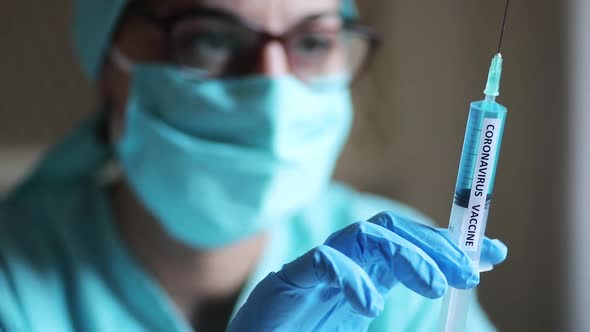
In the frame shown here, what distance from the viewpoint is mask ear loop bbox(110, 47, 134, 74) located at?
0.82m

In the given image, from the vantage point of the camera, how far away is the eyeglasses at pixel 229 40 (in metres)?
0.78

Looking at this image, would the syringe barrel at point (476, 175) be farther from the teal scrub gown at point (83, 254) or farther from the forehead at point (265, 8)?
the forehead at point (265, 8)

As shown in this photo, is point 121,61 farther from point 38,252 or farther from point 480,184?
point 480,184

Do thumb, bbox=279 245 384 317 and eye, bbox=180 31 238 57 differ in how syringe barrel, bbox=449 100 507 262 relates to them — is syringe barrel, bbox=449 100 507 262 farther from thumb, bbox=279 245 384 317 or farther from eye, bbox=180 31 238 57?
eye, bbox=180 31 238 57

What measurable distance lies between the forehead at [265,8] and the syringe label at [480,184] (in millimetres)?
438

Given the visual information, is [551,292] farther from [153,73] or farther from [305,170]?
[153,73]

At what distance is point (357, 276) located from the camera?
414 millimetres

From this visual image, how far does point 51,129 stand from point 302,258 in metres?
0.94

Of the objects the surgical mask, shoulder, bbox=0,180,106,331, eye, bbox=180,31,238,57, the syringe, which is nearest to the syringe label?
the syringe

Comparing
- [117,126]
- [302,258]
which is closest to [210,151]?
[117,126]

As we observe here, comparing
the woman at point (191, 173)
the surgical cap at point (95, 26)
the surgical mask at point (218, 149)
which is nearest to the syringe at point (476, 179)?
the woman at point (191, 173)

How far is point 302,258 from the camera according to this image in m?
0.45

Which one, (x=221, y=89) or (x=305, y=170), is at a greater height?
(x=221, y=89)

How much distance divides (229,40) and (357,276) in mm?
474
